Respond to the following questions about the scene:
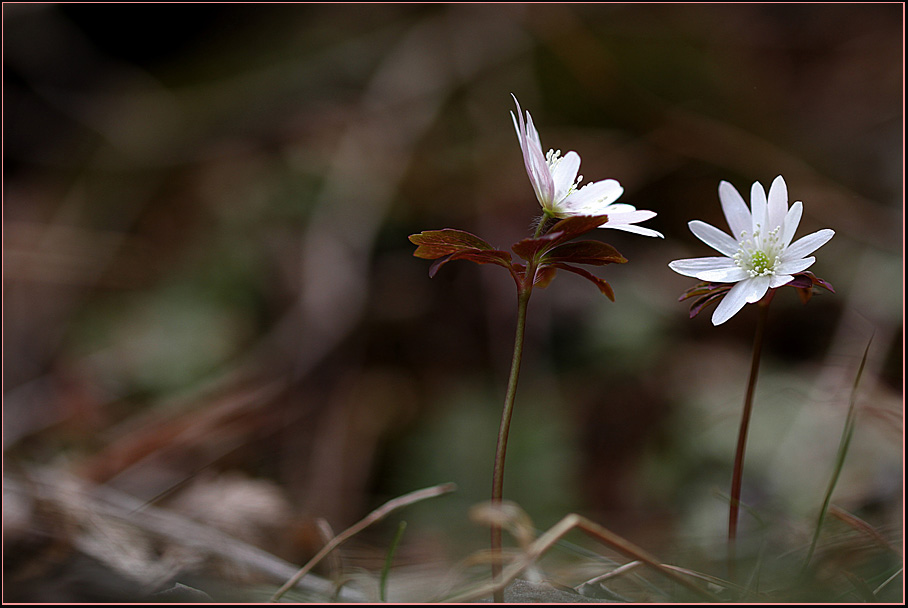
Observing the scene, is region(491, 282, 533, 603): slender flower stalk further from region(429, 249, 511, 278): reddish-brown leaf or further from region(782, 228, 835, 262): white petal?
region(782, 228, 835, 262): white petal

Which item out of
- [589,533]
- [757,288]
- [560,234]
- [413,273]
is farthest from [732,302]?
[413,273]

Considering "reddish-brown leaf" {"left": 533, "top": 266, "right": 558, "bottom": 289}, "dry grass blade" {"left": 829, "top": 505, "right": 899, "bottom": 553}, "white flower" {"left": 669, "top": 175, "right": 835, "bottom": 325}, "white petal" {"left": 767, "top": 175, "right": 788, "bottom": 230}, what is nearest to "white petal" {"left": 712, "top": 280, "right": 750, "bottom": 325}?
"white flower" {"left": 669, "top": 175, "right": 835, "bottom": 325}

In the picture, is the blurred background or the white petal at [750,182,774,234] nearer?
the white petal at [750,182,774,234]

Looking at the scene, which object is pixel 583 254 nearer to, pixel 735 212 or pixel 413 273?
pixel 735 212

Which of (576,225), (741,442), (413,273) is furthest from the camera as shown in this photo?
(413,273)

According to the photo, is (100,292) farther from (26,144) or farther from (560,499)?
(560,499)

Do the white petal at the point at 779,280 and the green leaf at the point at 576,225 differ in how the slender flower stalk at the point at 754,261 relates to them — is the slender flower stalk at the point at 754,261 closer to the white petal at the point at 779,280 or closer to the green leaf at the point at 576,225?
the white petal at the point at 779,280

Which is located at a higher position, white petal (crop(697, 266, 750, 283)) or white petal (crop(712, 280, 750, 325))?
white petal (crop(697, 266, 750, 283))

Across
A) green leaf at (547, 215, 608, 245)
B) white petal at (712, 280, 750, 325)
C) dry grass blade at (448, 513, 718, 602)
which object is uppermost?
green leaf at (547, 215, 608, 245)
